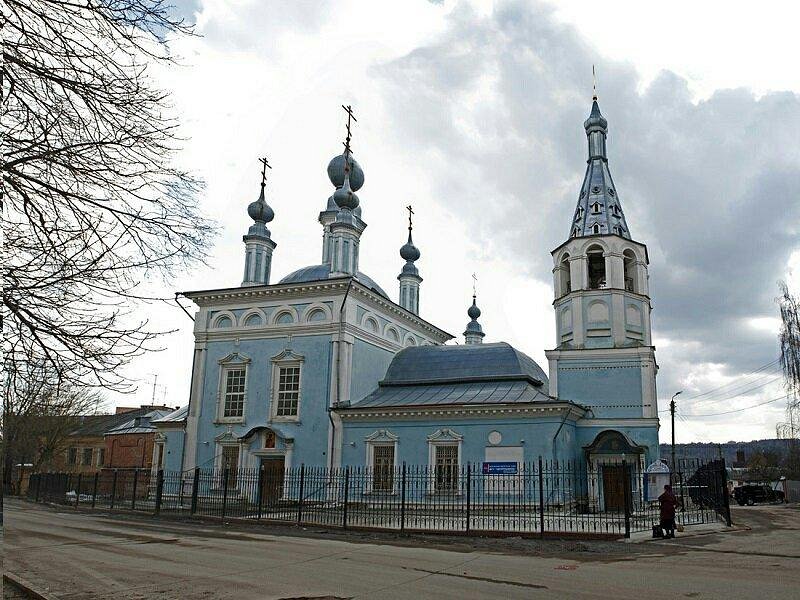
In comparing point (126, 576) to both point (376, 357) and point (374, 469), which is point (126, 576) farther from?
point (376, 357)

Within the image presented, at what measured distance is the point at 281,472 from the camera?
24.3 m

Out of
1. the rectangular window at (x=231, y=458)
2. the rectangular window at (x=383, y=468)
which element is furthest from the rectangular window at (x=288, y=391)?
the rectangular window at (x=383, y=468)

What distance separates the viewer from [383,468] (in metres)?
23.5

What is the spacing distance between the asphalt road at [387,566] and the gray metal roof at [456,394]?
7.85 meters

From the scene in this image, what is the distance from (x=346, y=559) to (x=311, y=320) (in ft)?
48.6

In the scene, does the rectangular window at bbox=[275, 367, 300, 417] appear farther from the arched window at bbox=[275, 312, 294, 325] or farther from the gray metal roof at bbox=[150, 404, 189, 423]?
the gray metal roof at bbox=[150, 404, 189, 423]

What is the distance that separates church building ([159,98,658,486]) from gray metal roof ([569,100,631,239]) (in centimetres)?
5

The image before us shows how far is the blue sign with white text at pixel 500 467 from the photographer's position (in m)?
21.5

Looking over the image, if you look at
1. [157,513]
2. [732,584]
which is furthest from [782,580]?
[157,513]

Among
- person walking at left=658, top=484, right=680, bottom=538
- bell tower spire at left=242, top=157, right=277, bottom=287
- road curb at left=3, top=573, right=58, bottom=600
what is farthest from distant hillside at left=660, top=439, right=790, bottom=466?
road curb at left=3, top=573, right=58, bottom=600

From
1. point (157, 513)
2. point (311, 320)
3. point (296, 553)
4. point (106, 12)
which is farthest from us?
point (311, 320)

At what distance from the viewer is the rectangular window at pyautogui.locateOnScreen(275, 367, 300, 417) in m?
25.1

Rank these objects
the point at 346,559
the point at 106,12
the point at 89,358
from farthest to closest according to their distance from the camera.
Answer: the point at 346,559 < the point at 89,358 < the point at 106,12

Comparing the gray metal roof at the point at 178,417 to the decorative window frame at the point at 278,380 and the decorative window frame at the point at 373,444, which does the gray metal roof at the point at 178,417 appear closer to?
the decorative window frame at the point at 278,380
